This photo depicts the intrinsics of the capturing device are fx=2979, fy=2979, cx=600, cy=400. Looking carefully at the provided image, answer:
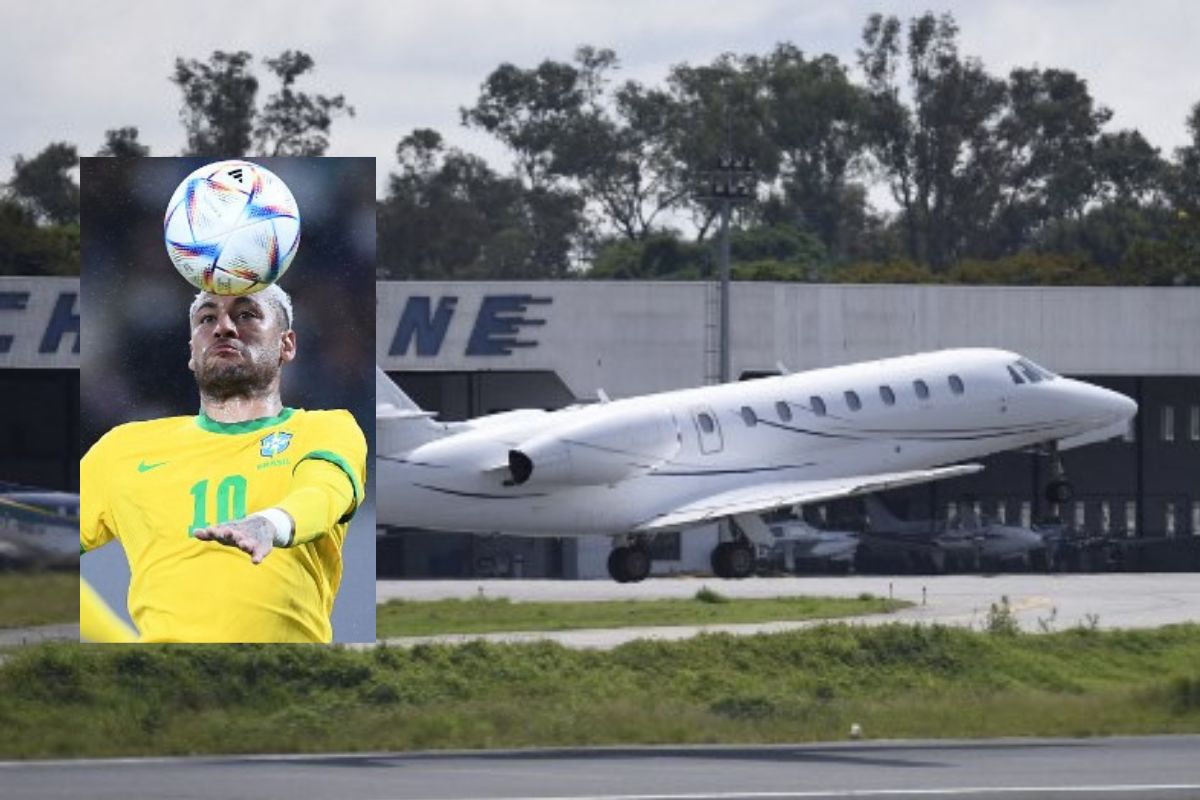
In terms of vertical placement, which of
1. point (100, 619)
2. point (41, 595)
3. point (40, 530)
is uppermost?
point (40, 530)

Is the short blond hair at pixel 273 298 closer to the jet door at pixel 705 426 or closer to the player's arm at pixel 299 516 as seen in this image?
the player's arm at pixel 299 516

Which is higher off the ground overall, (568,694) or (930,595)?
(930,595)

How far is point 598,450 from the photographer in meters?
56.5

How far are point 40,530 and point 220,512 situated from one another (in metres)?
2.89

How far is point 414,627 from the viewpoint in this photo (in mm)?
49750

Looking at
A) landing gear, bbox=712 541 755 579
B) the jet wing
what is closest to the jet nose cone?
the jet wing

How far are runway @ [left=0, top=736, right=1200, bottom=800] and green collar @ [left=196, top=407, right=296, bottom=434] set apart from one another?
11.8ft

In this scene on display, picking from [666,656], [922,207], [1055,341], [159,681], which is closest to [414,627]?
[666,656]

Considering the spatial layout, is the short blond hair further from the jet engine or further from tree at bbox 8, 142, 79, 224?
tree at bbox 8, 142, 79, 224

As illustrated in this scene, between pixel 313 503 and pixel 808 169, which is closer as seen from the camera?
pixel 313 503

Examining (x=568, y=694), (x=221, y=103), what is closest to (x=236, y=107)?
(x=221, y=103)

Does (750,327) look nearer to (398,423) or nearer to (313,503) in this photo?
(398,423)

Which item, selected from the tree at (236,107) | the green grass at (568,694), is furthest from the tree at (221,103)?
the green grass at (568,694)

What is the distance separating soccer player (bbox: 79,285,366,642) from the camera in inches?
1216
